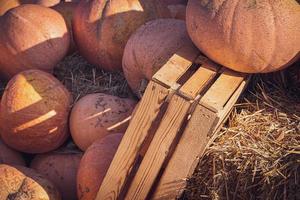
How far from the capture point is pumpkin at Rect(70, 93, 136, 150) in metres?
2.82

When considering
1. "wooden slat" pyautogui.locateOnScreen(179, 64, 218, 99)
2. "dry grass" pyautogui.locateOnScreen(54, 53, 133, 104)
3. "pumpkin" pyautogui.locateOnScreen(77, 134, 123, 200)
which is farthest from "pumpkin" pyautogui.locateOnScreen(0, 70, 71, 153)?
"wooden slat" pyautogui.locateOnScreen(179, 64, 218, 99)

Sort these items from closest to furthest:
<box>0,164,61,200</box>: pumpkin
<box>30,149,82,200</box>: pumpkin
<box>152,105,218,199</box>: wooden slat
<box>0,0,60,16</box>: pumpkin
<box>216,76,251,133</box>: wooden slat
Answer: <box>152,105,218,199</box>: wooden slat
<box>216,76,251,133</box>: wooden slat
<box>0,164,61,200</box>: pumpkin
<box>30,149,82,200</box>: pumpkin
<box>0,0,60,16</box>: pumpkin

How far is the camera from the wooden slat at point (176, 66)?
2.20 meters

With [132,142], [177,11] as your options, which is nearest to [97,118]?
[132,142]

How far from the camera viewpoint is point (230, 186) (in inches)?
88.0

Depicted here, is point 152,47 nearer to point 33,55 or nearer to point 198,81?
point 198,81

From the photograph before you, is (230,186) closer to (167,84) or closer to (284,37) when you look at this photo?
(167,84)

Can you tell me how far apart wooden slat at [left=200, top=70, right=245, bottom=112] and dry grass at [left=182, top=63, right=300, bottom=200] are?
0.64 ft

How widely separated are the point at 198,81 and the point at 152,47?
608 millimetres

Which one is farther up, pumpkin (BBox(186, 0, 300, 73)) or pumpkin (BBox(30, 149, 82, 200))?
pumpkin (BBox(186, 0, 300, 73))

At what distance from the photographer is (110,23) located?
316 cm

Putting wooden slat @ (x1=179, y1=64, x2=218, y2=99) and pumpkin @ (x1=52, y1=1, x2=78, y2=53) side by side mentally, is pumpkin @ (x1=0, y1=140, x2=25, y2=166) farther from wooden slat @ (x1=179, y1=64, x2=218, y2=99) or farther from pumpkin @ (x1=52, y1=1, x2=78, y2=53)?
wooden slat @ (x1=179, y1=64, x2=218, y2=99)

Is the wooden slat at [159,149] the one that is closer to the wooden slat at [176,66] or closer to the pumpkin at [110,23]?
the wooden slat at [176,66]

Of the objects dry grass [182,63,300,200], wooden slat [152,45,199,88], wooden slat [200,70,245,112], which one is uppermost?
wooden slat [152,45,199,88]
